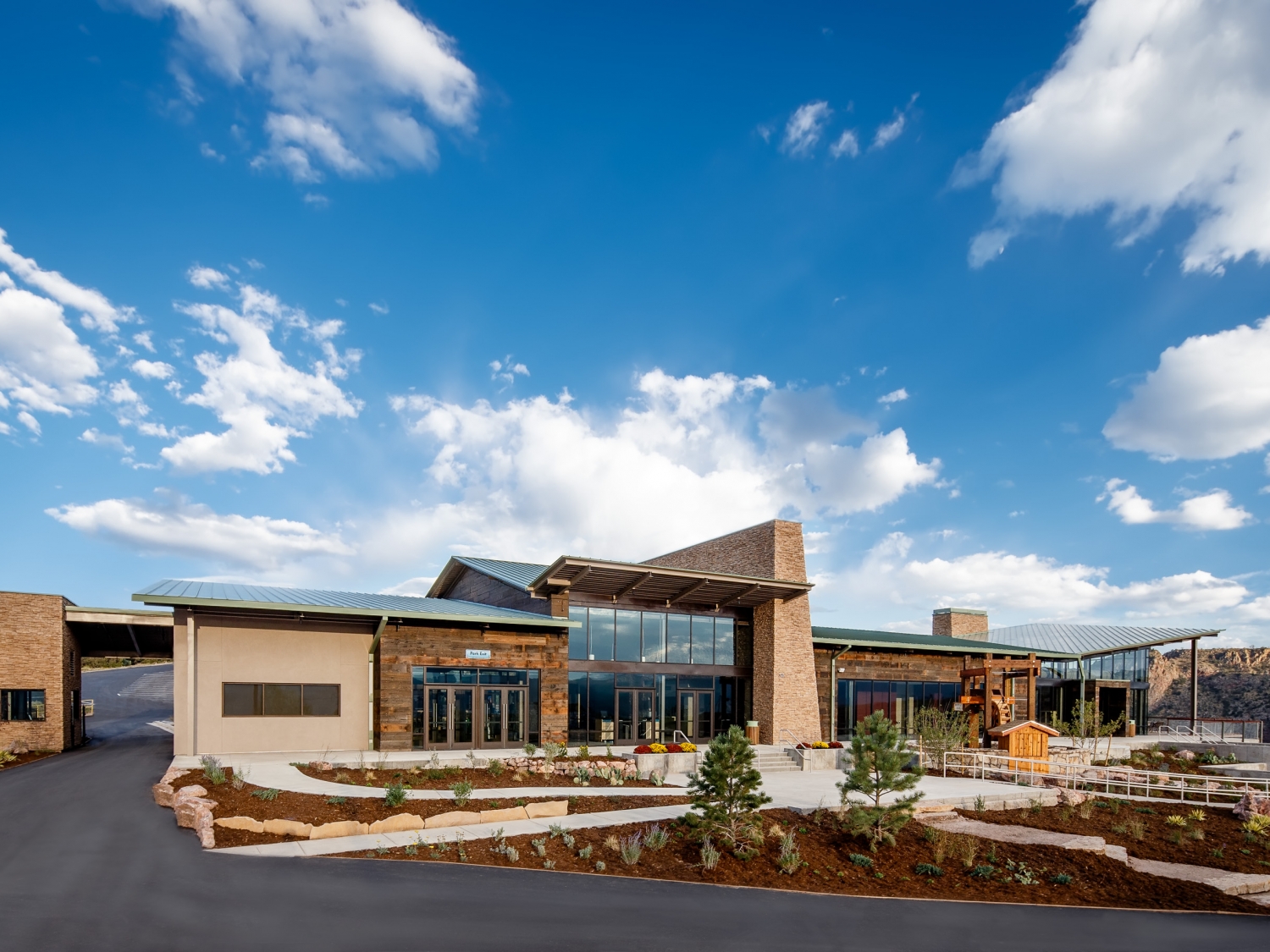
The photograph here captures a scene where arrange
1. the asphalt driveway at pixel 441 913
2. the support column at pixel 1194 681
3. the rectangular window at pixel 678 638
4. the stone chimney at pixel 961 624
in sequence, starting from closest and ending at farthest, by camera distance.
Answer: the asphalt driveway at pixel 441 913, the rectangular window at pixel 678 638, the support column at pixel 1194 681, the stone chimney at pixel 961 624

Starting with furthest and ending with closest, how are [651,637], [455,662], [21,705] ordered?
[651,637] < [21,705] < [455,662]

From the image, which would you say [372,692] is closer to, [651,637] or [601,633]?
[601,633]

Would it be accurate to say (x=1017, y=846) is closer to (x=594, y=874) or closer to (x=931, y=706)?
(x=594, y=874)

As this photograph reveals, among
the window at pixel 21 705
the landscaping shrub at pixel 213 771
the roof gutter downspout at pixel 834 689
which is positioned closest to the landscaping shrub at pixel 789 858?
the landscaping shrub at pixel 213 771

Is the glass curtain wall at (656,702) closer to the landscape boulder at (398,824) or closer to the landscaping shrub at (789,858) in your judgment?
the landscape boulder at (398,824)

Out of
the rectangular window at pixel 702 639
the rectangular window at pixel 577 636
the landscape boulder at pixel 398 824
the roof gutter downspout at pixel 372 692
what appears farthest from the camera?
the rectangular window at pixel 702 639

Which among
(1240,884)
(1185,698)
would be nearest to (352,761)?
(1240,884)

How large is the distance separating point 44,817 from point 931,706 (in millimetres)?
31437

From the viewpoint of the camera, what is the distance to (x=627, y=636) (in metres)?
28.3

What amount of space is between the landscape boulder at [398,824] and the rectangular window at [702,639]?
1687cm

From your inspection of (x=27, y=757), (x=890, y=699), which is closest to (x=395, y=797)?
(x=27, y=757)

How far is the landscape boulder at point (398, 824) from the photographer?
44.5ft

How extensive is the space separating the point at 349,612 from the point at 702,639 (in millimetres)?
13181

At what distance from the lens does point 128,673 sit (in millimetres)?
58188
